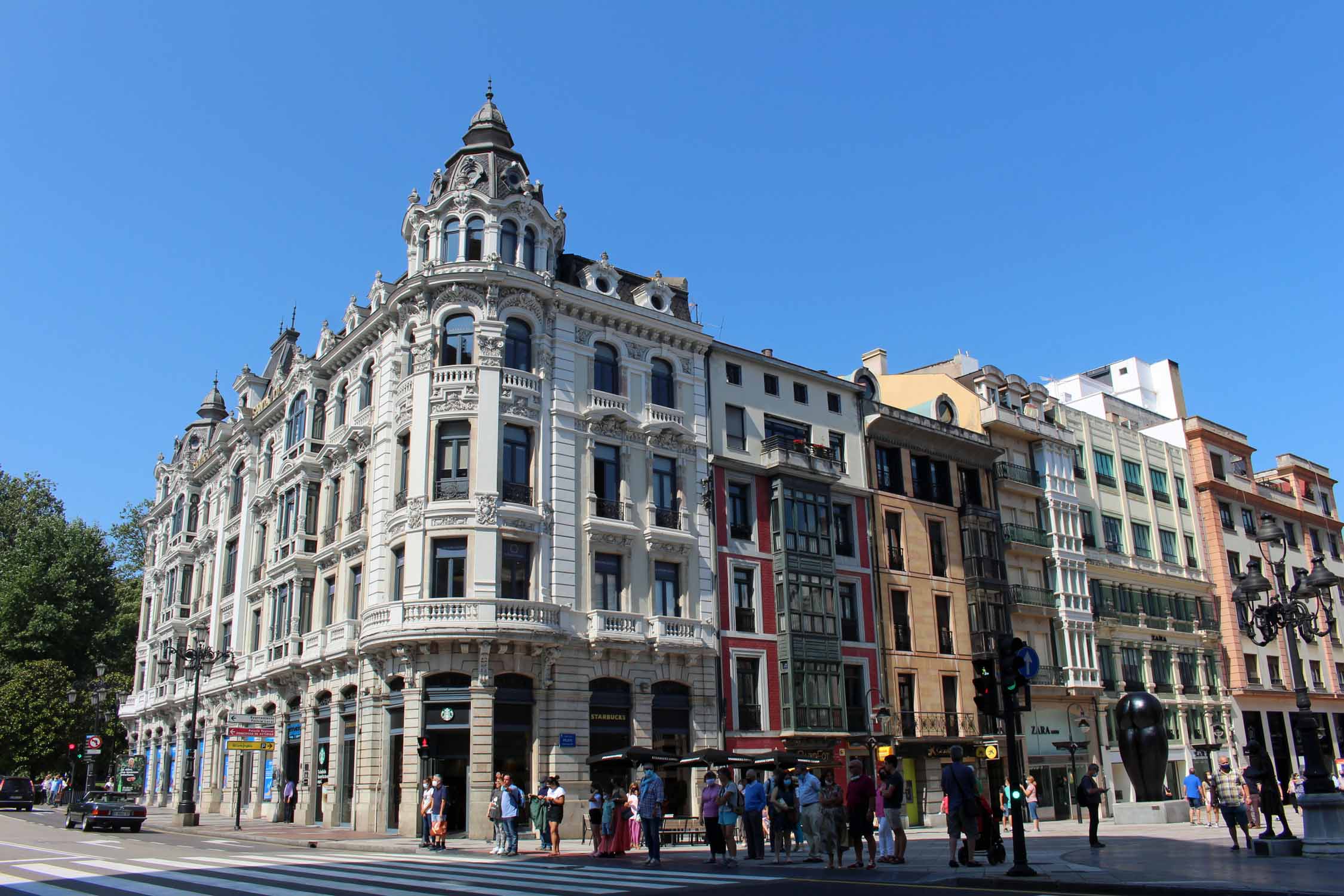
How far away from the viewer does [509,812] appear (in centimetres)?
2395

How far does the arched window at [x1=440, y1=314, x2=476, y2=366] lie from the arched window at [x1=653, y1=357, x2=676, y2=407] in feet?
23.7

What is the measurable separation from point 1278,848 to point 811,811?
855 centimetres

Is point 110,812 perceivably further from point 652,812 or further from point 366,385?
point 652,812

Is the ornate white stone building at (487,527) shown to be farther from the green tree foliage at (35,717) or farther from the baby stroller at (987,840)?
the green tree foliage at (35,717)

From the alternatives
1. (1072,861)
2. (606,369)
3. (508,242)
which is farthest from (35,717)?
(1072,861)

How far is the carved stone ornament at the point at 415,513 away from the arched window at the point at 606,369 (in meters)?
7.63

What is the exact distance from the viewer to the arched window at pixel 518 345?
3544cm

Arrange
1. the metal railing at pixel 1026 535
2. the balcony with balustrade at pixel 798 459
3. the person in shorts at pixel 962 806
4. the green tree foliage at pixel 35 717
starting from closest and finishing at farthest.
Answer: the person in shorts at pixel 962 806
the balcony with balustrade at pixel 798 459
the metal railing at pixel 1026 535
the green tree foliage at pixel 35 717

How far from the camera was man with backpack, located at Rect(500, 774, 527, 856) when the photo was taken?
23.9m

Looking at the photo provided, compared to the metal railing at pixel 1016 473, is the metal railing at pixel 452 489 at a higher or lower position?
lower

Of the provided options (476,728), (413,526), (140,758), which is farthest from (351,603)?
(140,758)

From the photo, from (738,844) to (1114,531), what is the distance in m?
34.5

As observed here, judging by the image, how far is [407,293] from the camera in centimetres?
3556

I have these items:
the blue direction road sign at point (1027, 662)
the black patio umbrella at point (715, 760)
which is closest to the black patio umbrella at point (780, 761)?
the black patio umbrella at point (715, 760)
